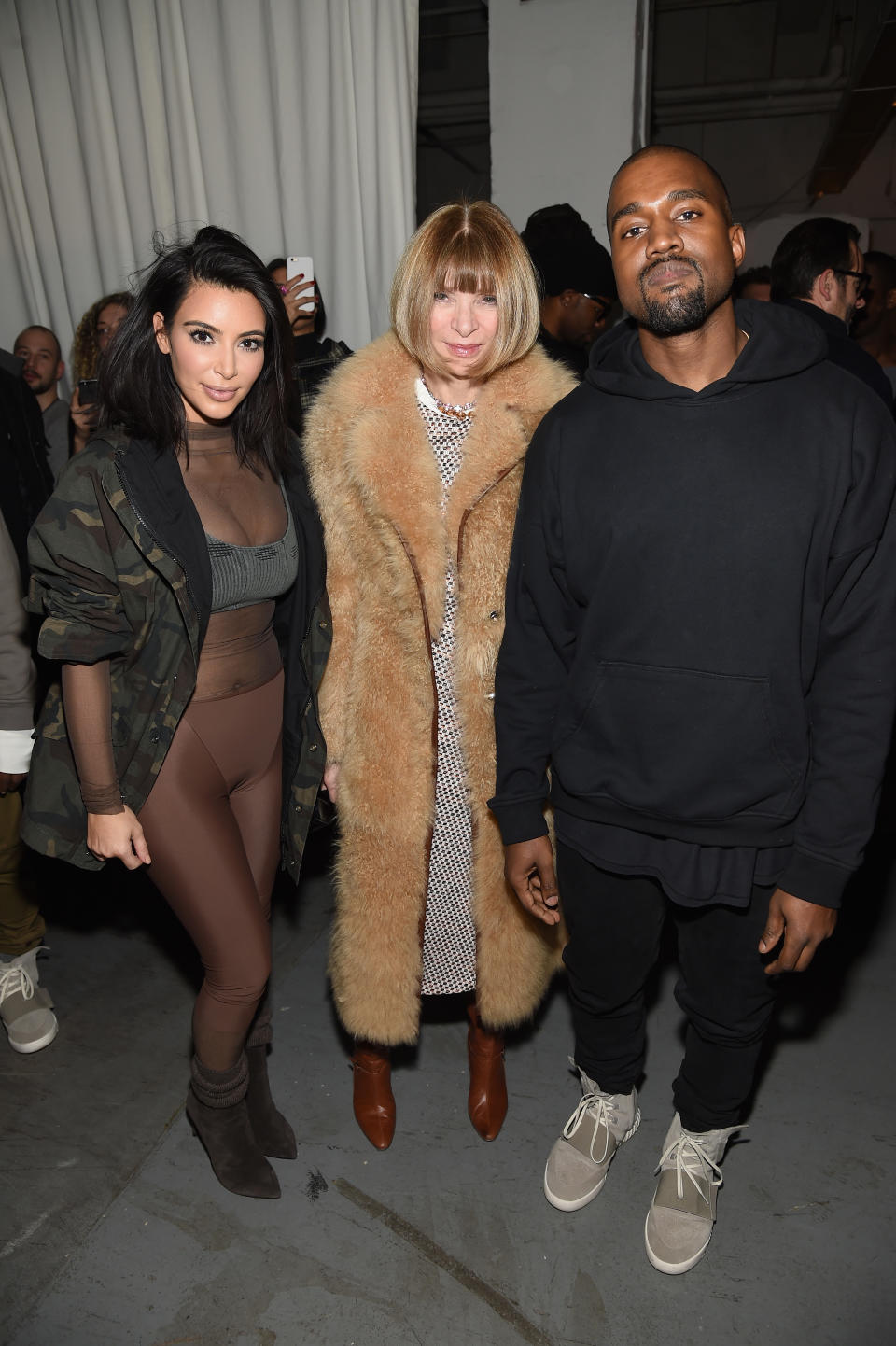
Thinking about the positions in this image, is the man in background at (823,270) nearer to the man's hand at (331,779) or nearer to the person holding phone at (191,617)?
the person holding phone at (191,617)

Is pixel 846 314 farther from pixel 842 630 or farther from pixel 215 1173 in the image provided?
pixel 215 1173

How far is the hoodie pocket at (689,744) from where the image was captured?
60.7 inches

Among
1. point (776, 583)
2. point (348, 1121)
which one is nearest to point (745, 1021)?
point (776, 583)

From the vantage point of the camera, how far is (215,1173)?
6.81 feet

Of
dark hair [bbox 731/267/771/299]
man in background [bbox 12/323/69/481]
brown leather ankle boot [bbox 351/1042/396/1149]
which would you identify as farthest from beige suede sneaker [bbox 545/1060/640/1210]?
dark hair [bbox 731/267/771/299]

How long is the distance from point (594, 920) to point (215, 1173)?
105 centimetres

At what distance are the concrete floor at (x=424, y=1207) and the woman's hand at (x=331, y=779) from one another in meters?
0.81

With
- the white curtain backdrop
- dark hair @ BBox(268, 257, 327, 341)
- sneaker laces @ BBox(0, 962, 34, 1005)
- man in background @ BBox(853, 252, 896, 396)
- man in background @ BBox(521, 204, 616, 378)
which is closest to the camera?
sneaker laces @ BBox(0, 962, 34, 1005)

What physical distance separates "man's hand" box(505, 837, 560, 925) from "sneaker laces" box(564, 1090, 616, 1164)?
1.75 ft

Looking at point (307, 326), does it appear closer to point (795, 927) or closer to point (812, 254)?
point (812, 254)

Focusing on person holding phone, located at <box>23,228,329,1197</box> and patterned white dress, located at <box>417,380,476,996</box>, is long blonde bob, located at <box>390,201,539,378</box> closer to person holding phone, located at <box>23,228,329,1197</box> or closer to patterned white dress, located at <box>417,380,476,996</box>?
patterned white dress, located at <box>417,380,476,996</box>

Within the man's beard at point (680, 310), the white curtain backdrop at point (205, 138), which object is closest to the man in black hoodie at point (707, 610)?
the man's beard at point (680, 310)

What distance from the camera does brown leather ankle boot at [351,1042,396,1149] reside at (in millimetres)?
2238

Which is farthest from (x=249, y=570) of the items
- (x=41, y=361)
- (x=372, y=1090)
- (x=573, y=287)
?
(x=41, y=361)
